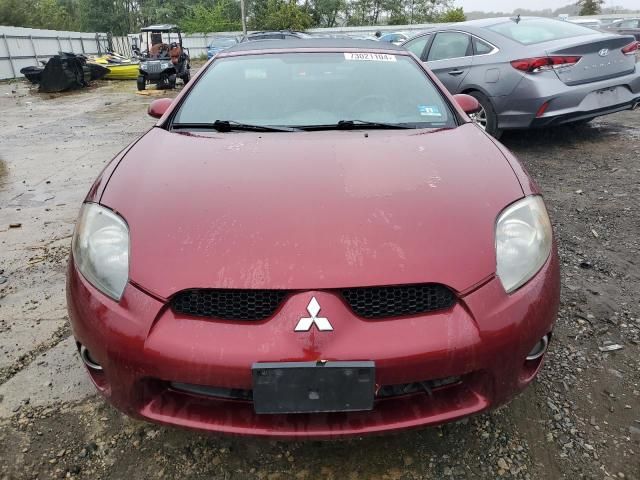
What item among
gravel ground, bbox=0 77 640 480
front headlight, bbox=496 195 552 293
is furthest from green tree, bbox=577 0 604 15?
front headlight, bbox=496 195 552 293

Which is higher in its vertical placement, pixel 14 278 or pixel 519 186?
pixel 519 186

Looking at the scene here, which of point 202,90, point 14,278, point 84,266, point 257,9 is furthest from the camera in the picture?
point 257,9

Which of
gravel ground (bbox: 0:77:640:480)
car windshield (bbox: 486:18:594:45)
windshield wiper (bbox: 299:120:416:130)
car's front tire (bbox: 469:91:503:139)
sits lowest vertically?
gravel ground (bbox: 0:77:640:480)

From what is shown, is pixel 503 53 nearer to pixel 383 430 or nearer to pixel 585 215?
pixel 585 215

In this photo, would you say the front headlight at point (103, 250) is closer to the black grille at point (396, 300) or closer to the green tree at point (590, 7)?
the black grille at point (396, 300)

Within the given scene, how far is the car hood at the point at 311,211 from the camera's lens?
4.46 feet

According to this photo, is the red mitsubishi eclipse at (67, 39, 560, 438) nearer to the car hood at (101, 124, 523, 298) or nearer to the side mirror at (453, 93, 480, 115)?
the car hood at (101, 124, 523, 298)

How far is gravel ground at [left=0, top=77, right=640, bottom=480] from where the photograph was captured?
1.59m

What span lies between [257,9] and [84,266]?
4586cm

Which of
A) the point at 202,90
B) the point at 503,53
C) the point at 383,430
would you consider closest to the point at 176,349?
the point at 383,430

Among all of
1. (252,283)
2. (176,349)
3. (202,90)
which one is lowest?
(176,349)

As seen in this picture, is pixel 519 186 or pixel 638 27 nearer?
pixel 519 186

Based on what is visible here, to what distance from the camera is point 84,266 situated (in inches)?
60.1

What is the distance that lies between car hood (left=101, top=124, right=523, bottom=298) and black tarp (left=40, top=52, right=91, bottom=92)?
14.5 metres
